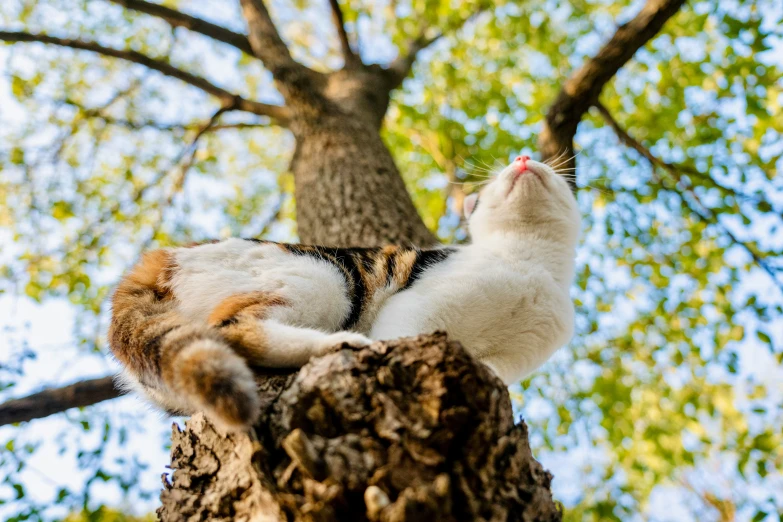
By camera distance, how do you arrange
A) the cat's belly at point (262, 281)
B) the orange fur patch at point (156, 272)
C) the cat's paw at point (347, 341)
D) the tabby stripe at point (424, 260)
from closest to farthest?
the cat's paw at point (347, 341) < the cat's belly at point (262, 281) < the orange fur patch at point (156, 272) < the tabby stripe at point (424, 260)

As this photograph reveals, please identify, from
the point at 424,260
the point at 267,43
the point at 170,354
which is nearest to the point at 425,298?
the point at 424,260

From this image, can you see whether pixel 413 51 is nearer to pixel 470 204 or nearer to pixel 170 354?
Answer: pixel 470 204

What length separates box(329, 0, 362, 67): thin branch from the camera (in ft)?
15.5

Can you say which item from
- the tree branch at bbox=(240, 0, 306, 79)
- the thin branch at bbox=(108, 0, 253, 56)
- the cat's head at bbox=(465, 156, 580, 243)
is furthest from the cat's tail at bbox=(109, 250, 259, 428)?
the thin branch at bbox=(108, 0, 253, 56)

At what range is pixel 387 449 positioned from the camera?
1299 mm

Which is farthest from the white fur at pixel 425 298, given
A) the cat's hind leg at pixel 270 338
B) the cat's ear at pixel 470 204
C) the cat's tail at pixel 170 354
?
the cat's ear at pixel 470 204

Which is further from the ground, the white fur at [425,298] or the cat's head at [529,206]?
the cat's head at [529,206]

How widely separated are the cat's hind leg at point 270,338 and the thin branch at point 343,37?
11.9ft

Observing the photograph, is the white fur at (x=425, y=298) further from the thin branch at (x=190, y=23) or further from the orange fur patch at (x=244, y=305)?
the thin branch at (x=190, y=23)

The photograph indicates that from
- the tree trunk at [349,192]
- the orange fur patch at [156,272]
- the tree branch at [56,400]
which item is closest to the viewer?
the orange fur patch at [156,272]

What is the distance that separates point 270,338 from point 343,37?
3.93 m

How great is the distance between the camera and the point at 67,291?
A: 199 inches

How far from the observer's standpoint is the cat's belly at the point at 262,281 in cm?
221

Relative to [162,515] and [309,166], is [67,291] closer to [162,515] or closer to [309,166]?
[309,166]
